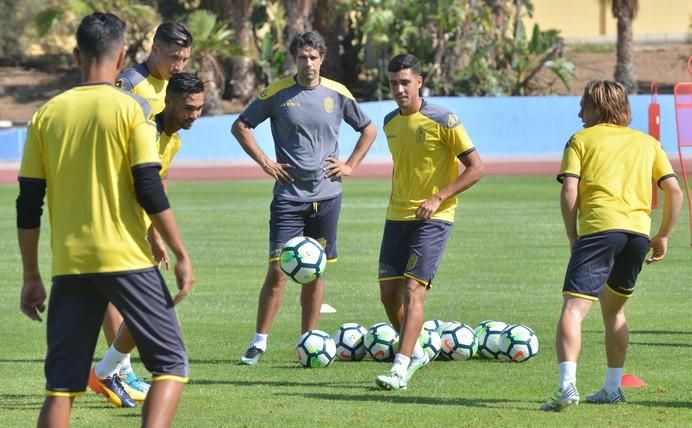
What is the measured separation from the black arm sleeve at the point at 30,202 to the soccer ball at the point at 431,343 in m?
4.26

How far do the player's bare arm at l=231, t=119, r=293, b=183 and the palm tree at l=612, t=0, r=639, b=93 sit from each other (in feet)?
132

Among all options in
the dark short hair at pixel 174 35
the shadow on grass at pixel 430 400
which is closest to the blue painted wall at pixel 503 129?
the dark short hair at pixel 174 35

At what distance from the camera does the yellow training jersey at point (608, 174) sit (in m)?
8.00

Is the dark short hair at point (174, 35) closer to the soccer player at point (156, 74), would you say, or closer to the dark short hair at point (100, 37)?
the soccer player at point (156, 74)

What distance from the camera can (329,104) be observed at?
10391mm

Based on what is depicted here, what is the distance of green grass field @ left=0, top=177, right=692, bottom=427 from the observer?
26.5 feet

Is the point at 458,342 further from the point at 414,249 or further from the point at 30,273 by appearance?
the point at 30,273

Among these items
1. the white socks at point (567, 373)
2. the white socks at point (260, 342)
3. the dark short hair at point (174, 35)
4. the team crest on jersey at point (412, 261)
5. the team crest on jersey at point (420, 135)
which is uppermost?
the dark short hair at point (174, 35)

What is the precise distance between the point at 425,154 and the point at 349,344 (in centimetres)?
168

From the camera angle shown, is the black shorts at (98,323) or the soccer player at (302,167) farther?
the soccer player at (302,167)

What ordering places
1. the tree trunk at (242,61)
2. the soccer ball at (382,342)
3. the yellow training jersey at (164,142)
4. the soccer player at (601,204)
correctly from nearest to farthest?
the soccer player at (601,204), the yellow training jersey at (164,142), the soccer ball at (382,342), the tree trunk at (242,61)

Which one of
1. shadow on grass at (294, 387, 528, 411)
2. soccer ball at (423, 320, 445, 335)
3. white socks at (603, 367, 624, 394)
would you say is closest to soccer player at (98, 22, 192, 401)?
shadow on grass at (294, 387, 528, 411)

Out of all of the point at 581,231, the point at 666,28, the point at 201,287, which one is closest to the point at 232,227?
the point at 201,287

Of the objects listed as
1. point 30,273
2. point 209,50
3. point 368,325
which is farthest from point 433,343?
point 209,50
